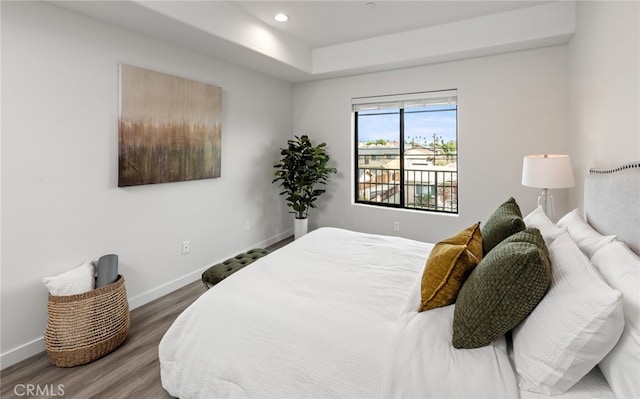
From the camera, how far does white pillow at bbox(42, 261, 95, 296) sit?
2.13 meters

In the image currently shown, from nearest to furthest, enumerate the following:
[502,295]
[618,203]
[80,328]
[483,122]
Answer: [502,295], [618,203], [80,328], [483,122]

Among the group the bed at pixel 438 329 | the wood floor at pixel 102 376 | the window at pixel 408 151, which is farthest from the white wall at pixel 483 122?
the wood floor at pixel 102 376

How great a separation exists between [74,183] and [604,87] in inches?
151

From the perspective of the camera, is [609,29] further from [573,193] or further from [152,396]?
[152,396]

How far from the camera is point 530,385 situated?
1020mm

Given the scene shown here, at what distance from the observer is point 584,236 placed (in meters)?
1.59

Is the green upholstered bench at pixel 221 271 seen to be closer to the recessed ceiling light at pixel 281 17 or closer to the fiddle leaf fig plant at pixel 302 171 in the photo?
the fiddle leaf fig plant at pixel 302 171

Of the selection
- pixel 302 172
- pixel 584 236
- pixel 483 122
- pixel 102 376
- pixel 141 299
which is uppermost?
pixel 483 122

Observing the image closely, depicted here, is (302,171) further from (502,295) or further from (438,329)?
(502,295)

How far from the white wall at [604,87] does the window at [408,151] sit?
1.22 m

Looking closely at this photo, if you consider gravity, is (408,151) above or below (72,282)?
above

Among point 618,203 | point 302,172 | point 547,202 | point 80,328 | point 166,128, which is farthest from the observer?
point 302,172

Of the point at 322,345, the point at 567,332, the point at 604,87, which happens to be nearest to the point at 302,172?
the point at 604,87

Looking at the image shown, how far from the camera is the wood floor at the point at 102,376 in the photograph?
5.89 feet
